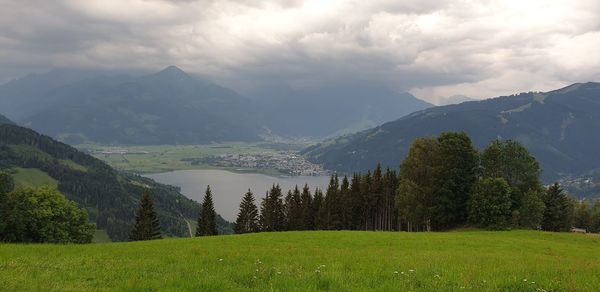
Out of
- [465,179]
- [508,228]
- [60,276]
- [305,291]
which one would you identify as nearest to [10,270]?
[60,276]

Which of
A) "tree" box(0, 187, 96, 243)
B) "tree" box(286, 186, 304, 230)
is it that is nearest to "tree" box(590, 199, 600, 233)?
"tree" box(286, 186, 304, 230)

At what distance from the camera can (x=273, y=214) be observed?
9125 centimetres

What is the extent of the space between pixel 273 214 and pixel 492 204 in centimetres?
4685

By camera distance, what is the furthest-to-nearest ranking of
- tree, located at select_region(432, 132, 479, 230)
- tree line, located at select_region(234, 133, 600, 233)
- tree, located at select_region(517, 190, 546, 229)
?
tree, located at select_region(432, 132, 479, 230), tree, located at select_region(517, 190, 546, 229), tree line, located at select_region(234, 133, 600, 233)

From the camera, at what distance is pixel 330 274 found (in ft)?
39.9

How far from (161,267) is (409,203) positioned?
5483cm

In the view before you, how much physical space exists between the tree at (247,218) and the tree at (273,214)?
2.32m

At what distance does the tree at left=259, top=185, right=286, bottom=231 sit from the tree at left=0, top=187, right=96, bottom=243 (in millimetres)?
36574

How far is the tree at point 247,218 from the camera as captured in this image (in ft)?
300

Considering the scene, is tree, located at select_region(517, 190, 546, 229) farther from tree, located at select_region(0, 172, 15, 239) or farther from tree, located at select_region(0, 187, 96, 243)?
tree, located at select_region(0, 172, 15, 239)

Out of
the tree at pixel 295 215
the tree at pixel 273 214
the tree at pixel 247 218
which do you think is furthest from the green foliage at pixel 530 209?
the tree at pixel 247 218

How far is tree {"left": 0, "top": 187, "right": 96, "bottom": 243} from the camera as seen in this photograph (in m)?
61.8

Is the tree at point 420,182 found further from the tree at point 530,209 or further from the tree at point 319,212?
the tree at point 319,212

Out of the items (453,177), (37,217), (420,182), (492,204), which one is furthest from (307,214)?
(37,217)
